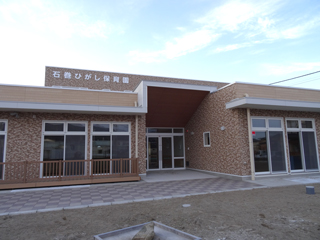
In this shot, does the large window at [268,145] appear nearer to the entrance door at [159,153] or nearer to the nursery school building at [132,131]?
the nursery school building at [132,131]

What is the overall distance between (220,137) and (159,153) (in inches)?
167

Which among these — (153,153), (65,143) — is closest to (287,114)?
(153,153)

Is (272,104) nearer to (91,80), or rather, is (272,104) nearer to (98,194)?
(98,194)

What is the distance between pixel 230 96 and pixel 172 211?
247 inches

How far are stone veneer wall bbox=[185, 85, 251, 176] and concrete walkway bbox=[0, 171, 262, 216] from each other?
1.11 metres

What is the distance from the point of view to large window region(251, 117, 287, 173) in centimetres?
975

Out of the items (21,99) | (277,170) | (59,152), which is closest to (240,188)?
(277,170)

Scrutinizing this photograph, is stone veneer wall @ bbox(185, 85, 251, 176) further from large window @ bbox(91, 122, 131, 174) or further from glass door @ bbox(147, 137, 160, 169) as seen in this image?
large window @ bbox(91, 122, 131, 174)

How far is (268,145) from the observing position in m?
9.97

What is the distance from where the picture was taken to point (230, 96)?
9914 mm

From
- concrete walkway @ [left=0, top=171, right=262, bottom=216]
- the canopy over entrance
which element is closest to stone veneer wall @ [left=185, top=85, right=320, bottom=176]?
the canopy over entrance

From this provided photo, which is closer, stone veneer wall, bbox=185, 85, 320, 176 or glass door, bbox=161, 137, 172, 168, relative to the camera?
stone veneer wall, bbox=185, 85, 320, 176

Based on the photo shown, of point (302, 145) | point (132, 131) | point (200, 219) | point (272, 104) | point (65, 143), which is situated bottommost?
point (200, 219)

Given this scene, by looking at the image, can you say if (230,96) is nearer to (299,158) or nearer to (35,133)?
(299,158)
